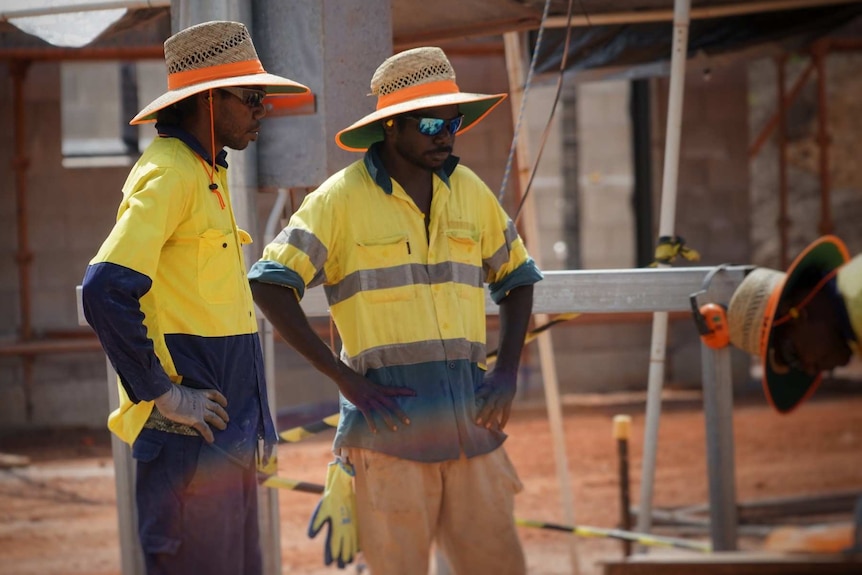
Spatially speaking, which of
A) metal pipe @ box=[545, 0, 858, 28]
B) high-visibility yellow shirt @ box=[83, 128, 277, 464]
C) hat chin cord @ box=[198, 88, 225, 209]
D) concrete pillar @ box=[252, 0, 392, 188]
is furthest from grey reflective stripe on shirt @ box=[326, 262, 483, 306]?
metal pipe @ box=[545, 0, 858, 28]

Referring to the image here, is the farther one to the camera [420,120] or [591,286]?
[591,286]

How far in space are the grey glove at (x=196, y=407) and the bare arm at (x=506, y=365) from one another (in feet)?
2.52

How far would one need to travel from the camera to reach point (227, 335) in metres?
3.38

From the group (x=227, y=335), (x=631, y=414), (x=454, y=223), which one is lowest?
(x=631, y=414)

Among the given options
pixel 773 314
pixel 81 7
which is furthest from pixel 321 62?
pixel 773 314

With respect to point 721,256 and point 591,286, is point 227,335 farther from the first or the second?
point 721,256

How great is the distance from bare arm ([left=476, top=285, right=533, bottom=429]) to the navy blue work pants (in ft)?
2.60

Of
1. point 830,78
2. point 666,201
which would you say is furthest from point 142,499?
point 830,78

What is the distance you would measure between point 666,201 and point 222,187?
2.23 meters

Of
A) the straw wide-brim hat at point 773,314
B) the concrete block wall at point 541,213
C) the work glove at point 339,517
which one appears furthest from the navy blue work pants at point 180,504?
the concrete block wall at point 541,213

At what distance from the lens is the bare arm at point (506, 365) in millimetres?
3541

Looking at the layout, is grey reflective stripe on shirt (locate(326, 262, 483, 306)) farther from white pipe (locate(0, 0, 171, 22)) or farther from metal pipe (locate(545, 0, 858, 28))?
metal pipe (locate(545, 0, 858, 28))

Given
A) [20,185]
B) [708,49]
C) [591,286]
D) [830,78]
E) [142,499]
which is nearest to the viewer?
[142,499]

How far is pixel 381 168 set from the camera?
11.7ft
